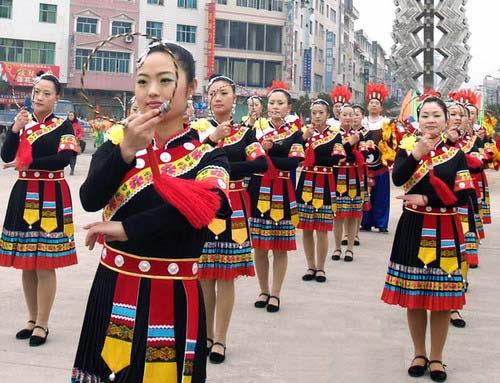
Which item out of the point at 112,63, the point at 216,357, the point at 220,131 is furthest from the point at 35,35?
the point at 220,131

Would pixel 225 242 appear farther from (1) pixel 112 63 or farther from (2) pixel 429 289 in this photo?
(1) pixel 112 63

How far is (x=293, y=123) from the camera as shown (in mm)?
5777

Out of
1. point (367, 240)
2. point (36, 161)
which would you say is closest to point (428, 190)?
point (36, 161)

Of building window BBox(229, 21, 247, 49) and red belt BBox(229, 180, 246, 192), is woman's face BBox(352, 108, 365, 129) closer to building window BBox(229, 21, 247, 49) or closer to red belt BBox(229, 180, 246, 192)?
red belt BBox(229, 180, 246, 192)

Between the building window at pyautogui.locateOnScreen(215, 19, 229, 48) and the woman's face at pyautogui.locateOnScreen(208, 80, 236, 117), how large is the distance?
37937 mm

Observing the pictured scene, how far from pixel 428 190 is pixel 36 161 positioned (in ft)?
8.70

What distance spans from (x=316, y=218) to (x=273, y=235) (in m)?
1.28

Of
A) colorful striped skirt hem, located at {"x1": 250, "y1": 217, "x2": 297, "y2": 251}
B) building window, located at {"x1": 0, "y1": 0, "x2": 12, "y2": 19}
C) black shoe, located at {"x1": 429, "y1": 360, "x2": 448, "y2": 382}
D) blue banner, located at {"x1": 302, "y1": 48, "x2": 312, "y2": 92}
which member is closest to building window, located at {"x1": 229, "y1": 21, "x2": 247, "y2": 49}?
blue banner, located at {"x1": 302, "y1": 48, "x2": 312, "y2": 92}

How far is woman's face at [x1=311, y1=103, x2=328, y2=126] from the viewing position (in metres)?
6.94

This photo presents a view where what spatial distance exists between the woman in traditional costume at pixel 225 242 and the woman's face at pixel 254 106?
0.88m

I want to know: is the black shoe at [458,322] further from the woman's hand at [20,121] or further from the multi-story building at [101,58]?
the multi-story building at [101,58]

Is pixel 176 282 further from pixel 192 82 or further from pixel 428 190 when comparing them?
pixel 428 190

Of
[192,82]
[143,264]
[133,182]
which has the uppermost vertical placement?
[192,82]

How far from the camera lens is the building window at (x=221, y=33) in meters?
41.5
